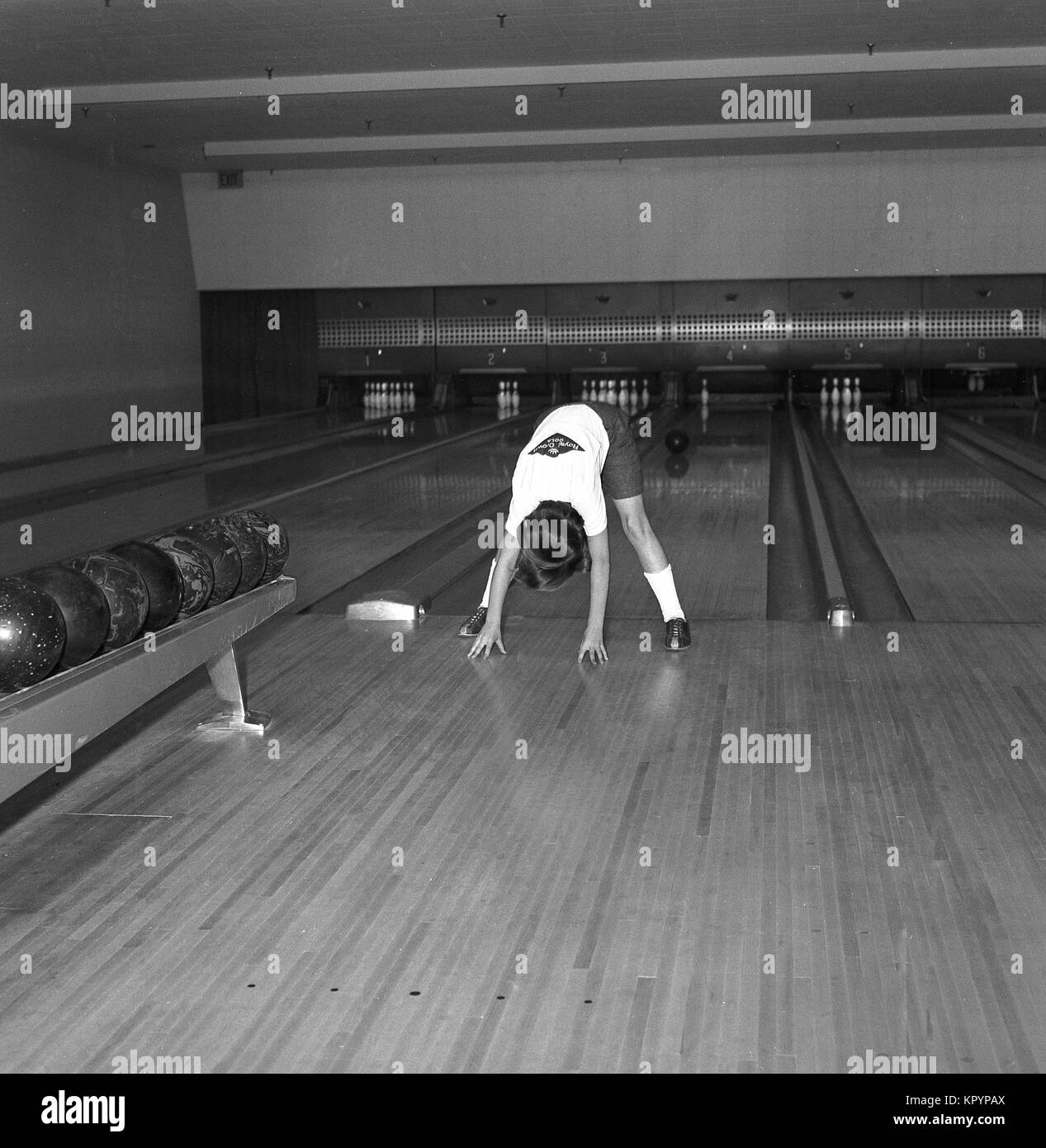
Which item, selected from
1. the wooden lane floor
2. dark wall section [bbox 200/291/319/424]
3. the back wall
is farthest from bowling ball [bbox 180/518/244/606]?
dark wall section [bbox 200/291/319/424]

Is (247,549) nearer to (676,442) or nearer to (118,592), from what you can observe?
(118,592)

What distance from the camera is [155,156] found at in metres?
12.2

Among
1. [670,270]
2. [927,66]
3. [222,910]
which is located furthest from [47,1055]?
[670,270]

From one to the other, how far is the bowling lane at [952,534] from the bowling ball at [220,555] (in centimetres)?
254

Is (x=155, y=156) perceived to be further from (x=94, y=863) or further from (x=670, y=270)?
(x=94, y=863)

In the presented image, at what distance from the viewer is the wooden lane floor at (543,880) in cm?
193

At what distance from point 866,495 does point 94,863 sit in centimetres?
597

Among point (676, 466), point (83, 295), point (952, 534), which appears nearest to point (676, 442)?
point (676, 466)

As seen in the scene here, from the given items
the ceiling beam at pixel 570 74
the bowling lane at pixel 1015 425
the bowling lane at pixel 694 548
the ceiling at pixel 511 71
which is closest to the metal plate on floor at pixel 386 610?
the bowling lane at pixel 694 548

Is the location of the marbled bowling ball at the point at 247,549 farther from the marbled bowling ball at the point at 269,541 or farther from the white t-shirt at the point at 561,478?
the white t-shirt at the point at 561,478

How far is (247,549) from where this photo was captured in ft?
11.9

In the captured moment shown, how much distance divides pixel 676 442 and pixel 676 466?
2.45 feet

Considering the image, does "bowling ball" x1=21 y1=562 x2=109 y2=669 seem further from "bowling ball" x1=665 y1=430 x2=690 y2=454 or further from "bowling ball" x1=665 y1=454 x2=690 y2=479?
"bowling ball" x1=665 y1=430 x2=690 y2=454
